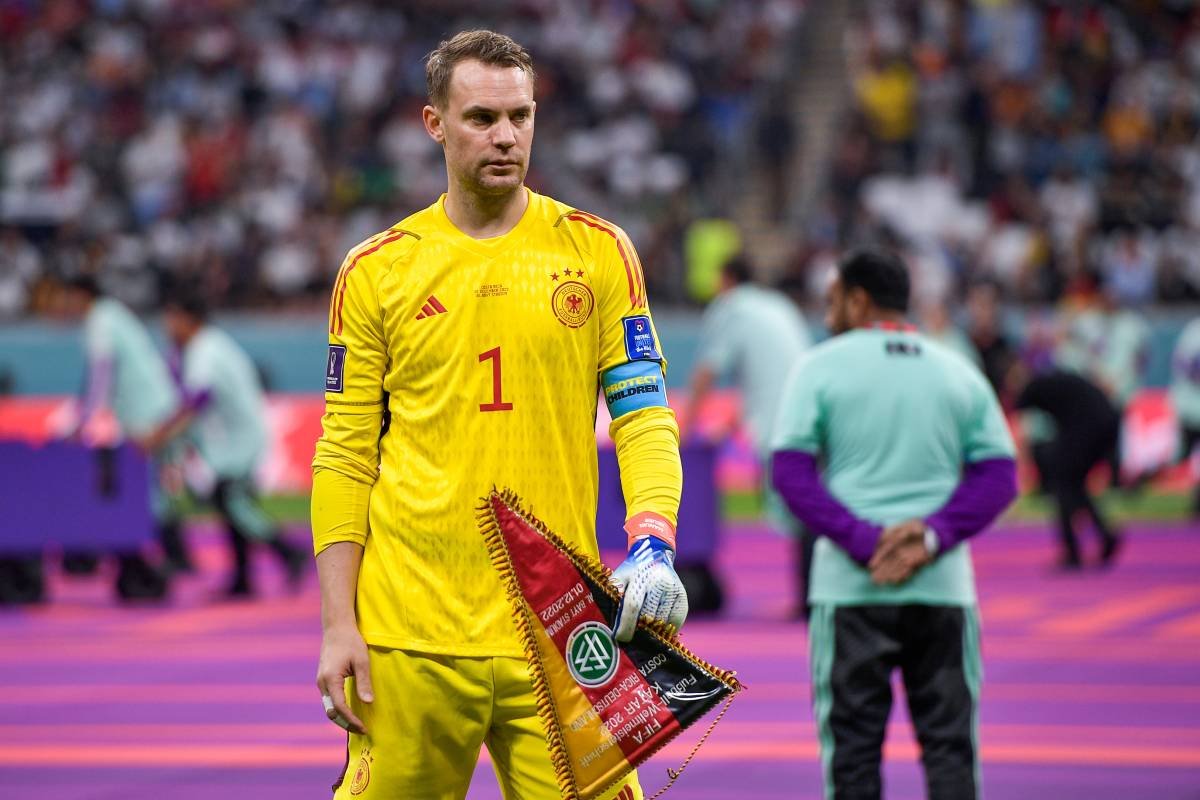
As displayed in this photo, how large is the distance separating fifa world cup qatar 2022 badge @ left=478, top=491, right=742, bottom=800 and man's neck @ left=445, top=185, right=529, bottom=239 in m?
0.72

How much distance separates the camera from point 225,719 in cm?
1055

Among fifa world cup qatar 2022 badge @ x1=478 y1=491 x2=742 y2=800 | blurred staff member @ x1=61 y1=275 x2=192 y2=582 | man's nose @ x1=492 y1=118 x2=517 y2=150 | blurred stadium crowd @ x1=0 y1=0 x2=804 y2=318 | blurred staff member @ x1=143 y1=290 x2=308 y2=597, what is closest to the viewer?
fifa world cup qatar 2022 badge @ x1=478 y1=491 x2=742 y2=800

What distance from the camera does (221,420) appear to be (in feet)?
51.7

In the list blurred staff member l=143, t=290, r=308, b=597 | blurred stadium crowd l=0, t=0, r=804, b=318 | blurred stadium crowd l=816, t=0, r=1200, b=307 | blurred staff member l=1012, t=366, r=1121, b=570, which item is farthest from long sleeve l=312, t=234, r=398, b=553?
blurred stadium crowd l=0, t=0, r=804, b=318

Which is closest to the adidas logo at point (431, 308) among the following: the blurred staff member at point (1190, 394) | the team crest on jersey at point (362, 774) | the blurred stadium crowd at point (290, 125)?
the team crest on jersey at point (362, 774)

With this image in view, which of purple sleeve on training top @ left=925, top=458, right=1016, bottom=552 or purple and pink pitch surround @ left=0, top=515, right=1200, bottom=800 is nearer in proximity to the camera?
purple sleeve on training top @ left=925, top=458, right=1016, bottom=552

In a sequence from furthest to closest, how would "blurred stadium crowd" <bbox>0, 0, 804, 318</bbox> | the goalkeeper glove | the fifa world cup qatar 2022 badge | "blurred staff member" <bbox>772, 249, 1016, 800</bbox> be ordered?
"blurred stadium crowd" <bbox>0, 0, 804, 318</bbox>, "blurred staff member" <bbox>772, 249, 1016, 800</bbox>, the fifa world cup qatar 2022 badge, the goalkeeper glove

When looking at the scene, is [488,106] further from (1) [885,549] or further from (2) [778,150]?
(2) [778,150]

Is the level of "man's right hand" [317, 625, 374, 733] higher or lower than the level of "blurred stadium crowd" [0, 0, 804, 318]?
lower

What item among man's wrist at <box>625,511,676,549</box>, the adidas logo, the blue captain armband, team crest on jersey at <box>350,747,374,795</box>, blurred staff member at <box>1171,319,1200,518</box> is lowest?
blurred staff member at <box>1171,319,1200,518</box>

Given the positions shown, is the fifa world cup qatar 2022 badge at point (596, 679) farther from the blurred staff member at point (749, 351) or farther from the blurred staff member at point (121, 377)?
the blurred staff member at point (121, 377)

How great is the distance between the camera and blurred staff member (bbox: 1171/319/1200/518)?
20.7 meters

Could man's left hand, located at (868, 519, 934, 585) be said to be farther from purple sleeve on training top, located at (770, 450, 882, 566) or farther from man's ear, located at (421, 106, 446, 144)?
man's ear, located at (421, 106, 446, 144)

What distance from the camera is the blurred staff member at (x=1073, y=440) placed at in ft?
53.6
